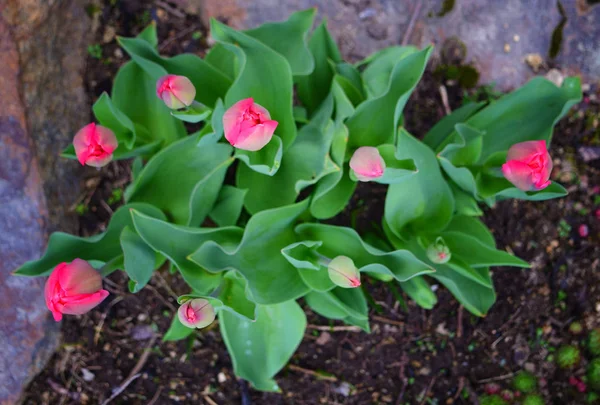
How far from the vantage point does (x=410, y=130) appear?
7.23ft

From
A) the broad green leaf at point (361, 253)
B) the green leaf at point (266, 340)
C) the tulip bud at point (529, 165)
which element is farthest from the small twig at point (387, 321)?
the tulip bud at point (529, 165)

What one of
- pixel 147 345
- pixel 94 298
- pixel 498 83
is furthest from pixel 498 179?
pixel 147 345

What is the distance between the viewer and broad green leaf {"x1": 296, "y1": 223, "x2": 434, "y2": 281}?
4.80 feet

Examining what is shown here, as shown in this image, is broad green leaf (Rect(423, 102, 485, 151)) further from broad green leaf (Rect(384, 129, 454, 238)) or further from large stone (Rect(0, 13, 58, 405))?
large stone (Rect(0, 13, 58, 405))

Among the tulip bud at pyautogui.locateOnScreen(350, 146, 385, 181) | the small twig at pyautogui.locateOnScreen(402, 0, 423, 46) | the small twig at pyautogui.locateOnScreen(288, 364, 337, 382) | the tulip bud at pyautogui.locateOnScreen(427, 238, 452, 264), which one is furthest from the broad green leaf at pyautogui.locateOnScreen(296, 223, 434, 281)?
the small twig at pyautogui.locateOnScreen(402, 0, 423, 46)

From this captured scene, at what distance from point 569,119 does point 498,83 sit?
1.17 ft

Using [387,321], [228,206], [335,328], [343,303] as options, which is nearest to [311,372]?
[335,328]

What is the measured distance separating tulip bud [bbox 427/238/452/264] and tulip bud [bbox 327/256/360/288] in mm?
303

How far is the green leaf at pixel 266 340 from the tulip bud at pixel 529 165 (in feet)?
2.63

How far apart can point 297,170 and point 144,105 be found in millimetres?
571

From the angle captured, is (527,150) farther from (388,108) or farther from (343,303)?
(343,303)

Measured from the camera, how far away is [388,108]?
1.66m

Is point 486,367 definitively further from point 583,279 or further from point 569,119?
point 569,119

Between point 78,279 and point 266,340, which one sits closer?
point 78,279
